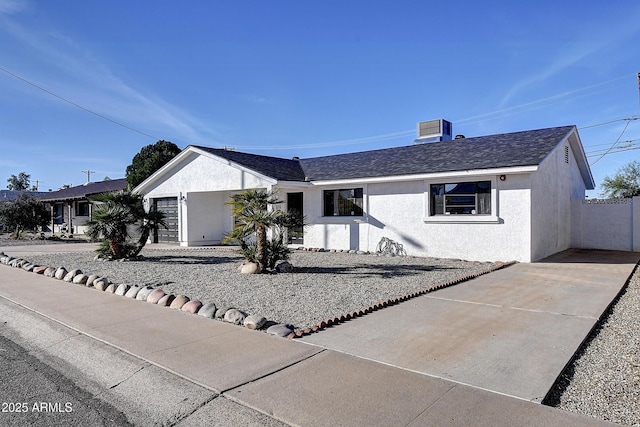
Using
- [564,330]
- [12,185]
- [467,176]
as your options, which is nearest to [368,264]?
[467,176]

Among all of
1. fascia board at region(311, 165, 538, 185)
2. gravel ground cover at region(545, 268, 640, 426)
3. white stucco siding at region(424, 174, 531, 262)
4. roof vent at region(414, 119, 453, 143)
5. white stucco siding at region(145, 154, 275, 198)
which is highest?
roof vent at region(414, 119, 453, 143)

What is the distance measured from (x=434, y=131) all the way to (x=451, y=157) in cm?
603

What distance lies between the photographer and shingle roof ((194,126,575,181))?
1290 centimetres

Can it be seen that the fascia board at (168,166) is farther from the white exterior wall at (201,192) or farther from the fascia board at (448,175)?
the fascia board at (448,175)

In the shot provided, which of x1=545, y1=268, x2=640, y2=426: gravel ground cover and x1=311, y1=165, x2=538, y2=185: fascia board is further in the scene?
x1=311, y1=165, x2=538, y2=185: fascia board

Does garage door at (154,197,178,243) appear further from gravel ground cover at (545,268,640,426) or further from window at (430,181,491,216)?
gravel ground cover at (545,268,640,426)

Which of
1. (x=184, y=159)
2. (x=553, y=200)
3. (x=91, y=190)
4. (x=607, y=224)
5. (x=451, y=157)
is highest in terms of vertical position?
(x=184, y=159)

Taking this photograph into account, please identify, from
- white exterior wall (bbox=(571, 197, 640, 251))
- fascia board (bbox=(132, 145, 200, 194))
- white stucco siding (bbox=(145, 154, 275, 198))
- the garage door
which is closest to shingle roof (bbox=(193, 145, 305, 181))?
white stucco siding (bbox=(145, 154, 275, 198))

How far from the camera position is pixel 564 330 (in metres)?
5.40

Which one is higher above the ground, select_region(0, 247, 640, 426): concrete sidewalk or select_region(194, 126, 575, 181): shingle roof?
select_region(194, 126, 575, 181): shingle roof

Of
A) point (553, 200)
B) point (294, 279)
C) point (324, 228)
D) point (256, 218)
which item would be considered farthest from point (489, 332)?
point (324, 228)

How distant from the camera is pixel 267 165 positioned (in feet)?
60.1

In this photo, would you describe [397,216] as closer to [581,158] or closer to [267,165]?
[267,165]

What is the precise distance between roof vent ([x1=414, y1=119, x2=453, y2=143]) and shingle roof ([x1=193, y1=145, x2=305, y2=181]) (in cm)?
663
